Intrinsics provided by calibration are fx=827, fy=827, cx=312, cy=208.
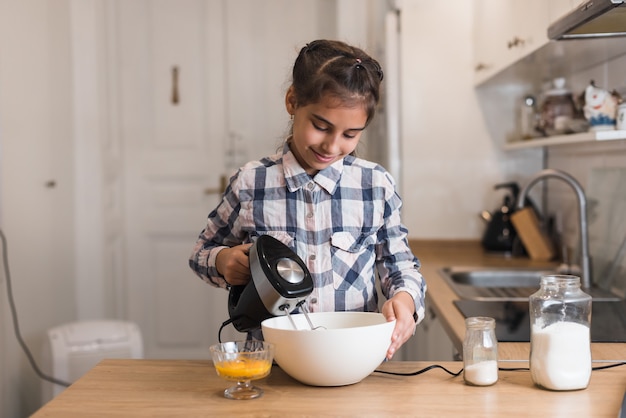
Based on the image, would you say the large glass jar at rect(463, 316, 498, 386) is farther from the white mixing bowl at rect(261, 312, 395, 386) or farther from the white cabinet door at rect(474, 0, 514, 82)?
Result: the white cabinet door at rect(474, 0, 514, 82)

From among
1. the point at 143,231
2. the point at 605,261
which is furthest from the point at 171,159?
the point at 605,261

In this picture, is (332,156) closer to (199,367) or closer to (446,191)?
(199,367)

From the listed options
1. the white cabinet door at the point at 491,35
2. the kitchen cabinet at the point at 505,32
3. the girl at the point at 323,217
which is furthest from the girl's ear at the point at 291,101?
the white cabinet door at the point at 491,35

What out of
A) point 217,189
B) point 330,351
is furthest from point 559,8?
point 217,189

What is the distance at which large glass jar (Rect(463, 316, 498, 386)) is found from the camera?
49.3 inches

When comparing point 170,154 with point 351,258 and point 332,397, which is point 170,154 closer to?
point 351,258

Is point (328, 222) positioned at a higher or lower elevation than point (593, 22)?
lower

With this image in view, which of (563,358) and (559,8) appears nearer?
(563,358)

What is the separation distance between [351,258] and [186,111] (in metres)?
2.68

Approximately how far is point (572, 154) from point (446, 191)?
56cm

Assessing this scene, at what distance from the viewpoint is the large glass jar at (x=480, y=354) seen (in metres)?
1.25

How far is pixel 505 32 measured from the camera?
8.37ft

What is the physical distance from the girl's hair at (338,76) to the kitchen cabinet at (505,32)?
2.51ft

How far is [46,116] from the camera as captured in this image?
3.28 m
